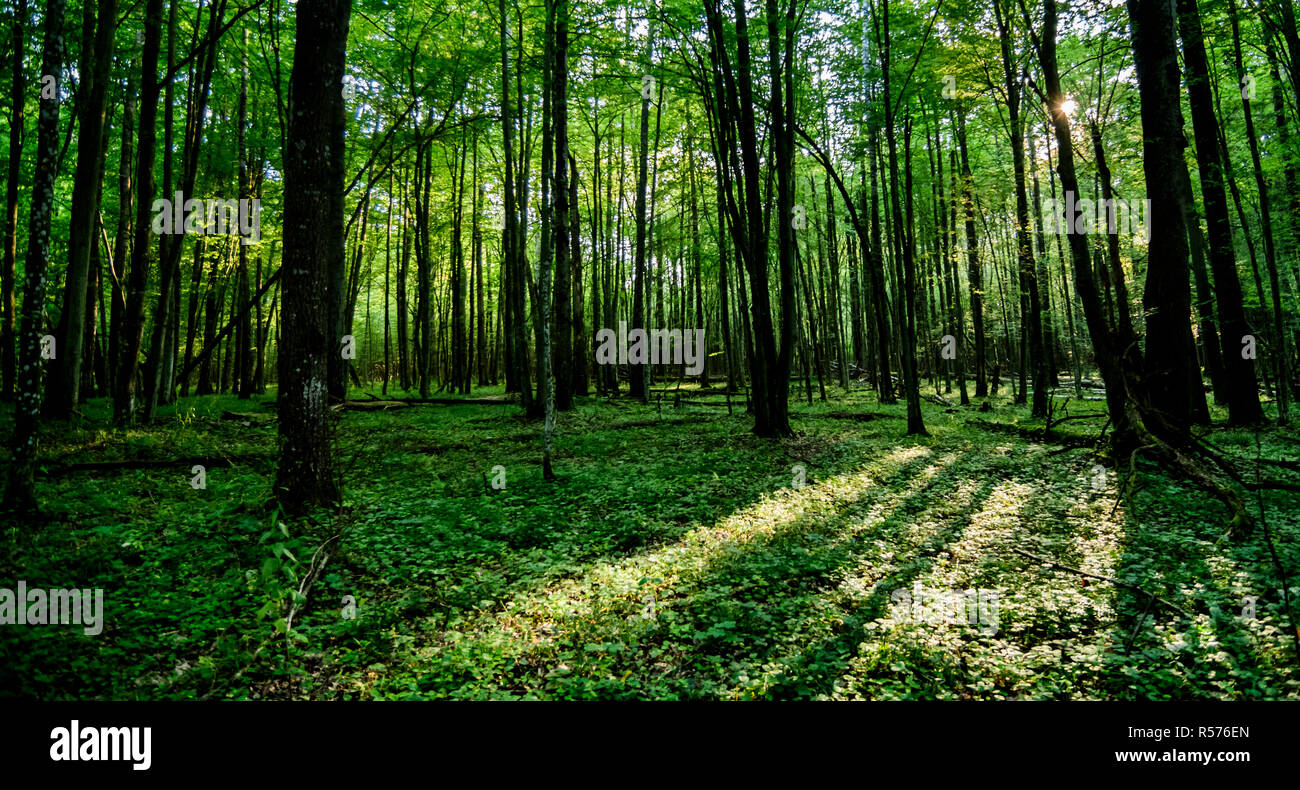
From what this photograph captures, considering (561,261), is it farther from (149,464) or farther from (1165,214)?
(1165,214)

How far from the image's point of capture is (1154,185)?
816cm

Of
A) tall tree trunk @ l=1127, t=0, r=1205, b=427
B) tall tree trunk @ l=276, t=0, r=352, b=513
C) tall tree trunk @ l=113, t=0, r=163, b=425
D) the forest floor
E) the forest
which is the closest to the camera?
the forest floor

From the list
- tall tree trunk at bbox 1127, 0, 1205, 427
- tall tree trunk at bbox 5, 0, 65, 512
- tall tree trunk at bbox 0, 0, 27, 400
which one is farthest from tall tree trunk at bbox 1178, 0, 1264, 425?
tall tree trunk at bbox 0, 0, 27, 400

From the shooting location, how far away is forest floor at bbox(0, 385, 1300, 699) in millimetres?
3119

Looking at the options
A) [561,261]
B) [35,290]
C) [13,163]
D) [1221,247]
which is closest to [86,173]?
[13,163]

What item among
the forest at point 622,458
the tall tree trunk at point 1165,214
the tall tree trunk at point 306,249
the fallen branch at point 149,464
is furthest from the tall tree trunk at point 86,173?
the tall tree trunk at point 1165,214

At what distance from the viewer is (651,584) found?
463 cm

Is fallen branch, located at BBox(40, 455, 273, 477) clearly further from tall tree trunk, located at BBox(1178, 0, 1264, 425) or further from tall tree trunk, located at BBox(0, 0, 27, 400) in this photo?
tall tree trunk, located at BBox(1178, 0, 1264, 425)

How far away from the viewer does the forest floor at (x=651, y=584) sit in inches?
123

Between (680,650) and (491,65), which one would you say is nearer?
(680,650)
